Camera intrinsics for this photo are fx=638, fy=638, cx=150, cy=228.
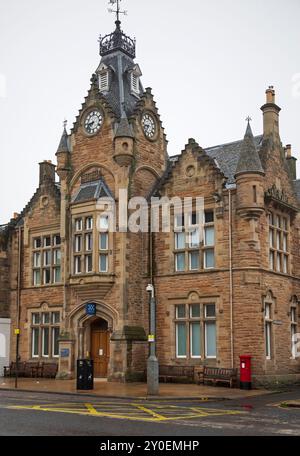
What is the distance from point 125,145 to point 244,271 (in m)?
8.67

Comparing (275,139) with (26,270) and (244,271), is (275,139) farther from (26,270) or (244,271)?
(26,270)

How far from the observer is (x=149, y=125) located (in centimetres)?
3378

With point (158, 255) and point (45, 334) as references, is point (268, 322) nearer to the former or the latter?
point (158, 255)

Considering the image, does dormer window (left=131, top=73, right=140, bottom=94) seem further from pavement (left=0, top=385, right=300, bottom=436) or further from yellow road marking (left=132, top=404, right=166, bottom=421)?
yellow road marking (left=132, top=404, right=166, bottom=421)

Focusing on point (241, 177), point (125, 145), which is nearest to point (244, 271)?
point (241, 177)

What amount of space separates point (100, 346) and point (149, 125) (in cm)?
1177

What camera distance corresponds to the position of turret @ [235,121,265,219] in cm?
2786

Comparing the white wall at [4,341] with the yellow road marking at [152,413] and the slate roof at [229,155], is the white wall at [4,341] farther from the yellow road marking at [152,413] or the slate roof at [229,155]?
the yellow road marking at [152,413]

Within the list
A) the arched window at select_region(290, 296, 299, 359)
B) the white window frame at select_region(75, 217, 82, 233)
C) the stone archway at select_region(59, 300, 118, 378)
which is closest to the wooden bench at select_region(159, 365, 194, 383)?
the stone archway at select_region(59, 300, 118, 378)

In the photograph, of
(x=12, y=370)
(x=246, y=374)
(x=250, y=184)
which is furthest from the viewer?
(x=12, y=370)

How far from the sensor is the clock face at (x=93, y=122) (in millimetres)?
33062

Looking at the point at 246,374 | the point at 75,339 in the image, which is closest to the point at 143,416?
the point at 246,374

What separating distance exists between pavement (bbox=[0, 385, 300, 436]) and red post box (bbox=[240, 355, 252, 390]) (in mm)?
3250

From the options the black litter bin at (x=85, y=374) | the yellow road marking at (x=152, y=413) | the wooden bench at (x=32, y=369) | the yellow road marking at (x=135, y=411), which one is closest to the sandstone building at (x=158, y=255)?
the wooden bench at (x=32, y=369)
